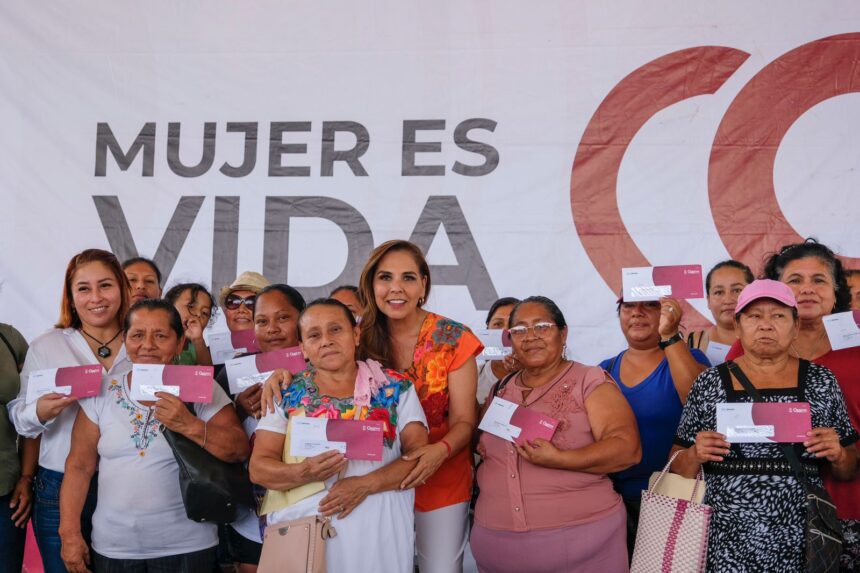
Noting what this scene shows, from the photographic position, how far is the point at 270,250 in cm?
506

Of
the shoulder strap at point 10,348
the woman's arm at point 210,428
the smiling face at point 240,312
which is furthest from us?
the smiling face at point 240,312

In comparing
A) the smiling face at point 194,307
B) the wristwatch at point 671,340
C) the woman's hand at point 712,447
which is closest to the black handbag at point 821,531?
the woman's hand at point 712,447

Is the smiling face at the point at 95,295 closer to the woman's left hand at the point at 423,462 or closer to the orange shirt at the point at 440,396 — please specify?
the orange shirt at the point at 440,396

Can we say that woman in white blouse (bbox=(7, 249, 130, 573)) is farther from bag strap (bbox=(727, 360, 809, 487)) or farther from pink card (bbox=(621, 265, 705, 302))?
bag strap (bbox=(727, 360, 809, 487))

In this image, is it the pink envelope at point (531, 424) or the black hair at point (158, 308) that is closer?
the pink envelope at point (531, 424)

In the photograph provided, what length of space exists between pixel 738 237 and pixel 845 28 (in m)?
1.39

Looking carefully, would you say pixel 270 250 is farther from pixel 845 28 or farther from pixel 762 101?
pixel 845 28

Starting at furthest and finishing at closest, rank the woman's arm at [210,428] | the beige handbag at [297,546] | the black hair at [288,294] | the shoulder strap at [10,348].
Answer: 1. the black hair at [288,294]
2. the shoulder strap at [10,348]
3. the woman's arm at [210,428]
4. the beige handbag at [297,546]

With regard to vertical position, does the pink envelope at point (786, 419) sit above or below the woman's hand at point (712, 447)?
above

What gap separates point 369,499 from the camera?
2602 mm

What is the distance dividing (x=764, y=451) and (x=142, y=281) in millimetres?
2852

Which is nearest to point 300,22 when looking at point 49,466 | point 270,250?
point 270,250

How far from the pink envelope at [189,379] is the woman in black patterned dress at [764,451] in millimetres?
1636

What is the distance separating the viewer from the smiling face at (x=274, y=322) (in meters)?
3.39
